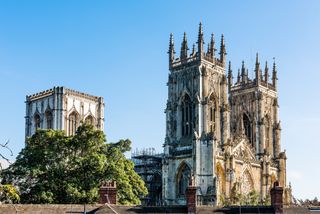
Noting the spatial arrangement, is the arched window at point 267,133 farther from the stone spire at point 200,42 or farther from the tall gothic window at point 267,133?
the stone spire at point 200,42

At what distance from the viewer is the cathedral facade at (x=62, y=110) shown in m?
87.6

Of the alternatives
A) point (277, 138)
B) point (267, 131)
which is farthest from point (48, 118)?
point (277, 138)

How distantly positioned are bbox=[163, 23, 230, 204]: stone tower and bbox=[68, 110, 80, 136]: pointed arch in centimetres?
1471

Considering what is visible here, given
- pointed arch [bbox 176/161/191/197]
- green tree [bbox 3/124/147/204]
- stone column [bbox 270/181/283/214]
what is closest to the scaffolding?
pointed arch [bbox 176/161/191/197]

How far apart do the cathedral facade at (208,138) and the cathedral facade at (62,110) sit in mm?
14066

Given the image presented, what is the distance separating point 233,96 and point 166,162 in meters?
21.3

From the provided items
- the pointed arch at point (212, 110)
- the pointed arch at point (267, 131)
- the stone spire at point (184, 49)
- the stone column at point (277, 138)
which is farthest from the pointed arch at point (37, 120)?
the stone column at point (277, 138)

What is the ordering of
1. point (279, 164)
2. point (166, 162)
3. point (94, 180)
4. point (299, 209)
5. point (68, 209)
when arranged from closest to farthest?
1. point (68, 209)
2. point (299, 209)
3. point (94, 180)
4. point (166, 162)
5. point (279, 164)

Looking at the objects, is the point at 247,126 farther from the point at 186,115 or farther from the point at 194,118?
the point at 194,118

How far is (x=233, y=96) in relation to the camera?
98500 millimetres

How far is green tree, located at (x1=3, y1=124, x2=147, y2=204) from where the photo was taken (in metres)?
47.8

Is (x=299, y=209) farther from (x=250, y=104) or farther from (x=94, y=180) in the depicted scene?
(x=250, y=104)

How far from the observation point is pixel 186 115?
8362 centimetres

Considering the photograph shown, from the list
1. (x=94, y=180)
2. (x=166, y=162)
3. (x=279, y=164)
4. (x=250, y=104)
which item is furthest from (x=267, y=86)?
(x=94, y=180)
